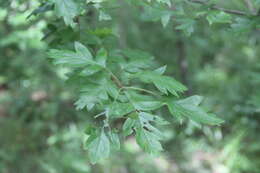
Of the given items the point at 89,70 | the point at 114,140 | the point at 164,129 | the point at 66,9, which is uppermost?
the point at 66,9

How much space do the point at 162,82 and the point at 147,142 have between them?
210mm

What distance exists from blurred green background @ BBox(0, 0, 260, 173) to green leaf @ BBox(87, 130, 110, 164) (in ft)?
7.49

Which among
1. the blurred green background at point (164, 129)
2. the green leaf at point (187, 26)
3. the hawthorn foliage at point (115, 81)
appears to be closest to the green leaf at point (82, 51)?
the hawthorn foliage at point (115, 81)

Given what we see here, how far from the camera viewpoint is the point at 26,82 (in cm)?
439

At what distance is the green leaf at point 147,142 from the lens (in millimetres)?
975

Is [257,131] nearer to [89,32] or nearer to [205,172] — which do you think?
[205,172]

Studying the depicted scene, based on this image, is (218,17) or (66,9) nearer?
(66,9)

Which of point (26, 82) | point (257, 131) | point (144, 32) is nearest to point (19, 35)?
point (144, 32)

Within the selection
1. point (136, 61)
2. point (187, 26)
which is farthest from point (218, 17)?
point (136, 61)

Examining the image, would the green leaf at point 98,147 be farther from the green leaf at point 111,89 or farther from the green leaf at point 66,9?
the green leaf at point 66,9

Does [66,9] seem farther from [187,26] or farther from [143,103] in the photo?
[187,26]

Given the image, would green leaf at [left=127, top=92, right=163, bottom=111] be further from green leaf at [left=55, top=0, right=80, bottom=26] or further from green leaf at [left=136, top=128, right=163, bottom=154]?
green leaf at [left=55, top=0, right=80, bottom=26]

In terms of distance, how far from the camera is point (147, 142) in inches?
38.7

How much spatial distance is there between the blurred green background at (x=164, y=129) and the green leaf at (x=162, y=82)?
211 cm
